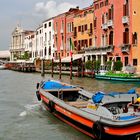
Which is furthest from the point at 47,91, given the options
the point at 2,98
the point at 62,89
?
the point at 2,98

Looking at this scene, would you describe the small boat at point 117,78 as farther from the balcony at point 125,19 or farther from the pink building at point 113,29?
the balcony at point 125,19

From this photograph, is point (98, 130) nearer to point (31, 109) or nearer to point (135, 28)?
point (31, 109)

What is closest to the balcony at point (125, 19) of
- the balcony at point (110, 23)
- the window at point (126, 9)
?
the window at point (126, 9)

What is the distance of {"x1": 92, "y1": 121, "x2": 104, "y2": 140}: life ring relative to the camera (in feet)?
34.2

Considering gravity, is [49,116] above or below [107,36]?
below

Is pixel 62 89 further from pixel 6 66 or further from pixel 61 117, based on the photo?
pixel 6 66

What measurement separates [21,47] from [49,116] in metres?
72.1

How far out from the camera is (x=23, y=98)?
22141mm

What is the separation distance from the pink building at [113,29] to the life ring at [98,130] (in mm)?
27072

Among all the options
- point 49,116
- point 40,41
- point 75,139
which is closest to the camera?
point 75,139

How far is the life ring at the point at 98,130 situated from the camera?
1042 cm

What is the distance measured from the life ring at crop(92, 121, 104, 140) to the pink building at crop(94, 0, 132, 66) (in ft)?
88.8

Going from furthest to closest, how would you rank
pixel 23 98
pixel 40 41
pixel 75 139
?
pixel 40 41, pixel 23 98, pixel 75 139

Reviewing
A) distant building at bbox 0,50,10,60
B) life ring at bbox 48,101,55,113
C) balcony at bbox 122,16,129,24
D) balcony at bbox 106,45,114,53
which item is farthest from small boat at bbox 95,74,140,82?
distant building at bbox 0,50,10,60
